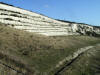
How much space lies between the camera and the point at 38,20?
23797 mm

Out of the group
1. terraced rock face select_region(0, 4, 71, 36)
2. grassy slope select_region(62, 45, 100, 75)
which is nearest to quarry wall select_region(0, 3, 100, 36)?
terraced rock face select_region(0, 4, 71, 36)

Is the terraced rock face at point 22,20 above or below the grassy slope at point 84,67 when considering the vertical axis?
above

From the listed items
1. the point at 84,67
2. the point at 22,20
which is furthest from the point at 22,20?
the point at 84,67

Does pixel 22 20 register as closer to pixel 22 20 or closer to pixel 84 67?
pixel 22 20

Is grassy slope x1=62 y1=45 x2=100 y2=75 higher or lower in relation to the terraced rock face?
lower

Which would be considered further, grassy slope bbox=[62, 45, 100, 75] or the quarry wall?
the quarry wall

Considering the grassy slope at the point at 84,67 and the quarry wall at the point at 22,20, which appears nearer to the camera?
the grassy slope at the point at 84,67

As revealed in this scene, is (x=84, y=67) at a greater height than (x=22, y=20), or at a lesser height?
lesser

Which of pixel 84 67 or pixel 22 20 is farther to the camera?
pixel 22 20

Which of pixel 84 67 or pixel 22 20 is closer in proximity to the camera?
pixel 84 67

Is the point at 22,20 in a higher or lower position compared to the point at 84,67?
higher

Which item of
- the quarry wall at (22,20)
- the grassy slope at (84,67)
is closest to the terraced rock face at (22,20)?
the quarry wall at (22,20)

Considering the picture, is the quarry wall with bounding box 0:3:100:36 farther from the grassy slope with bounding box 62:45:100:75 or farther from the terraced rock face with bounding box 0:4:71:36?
the grassy slope with bounding box 62:45:100:75

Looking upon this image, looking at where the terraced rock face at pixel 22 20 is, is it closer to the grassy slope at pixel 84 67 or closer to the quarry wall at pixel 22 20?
the quarry wall at pixel 22 20
